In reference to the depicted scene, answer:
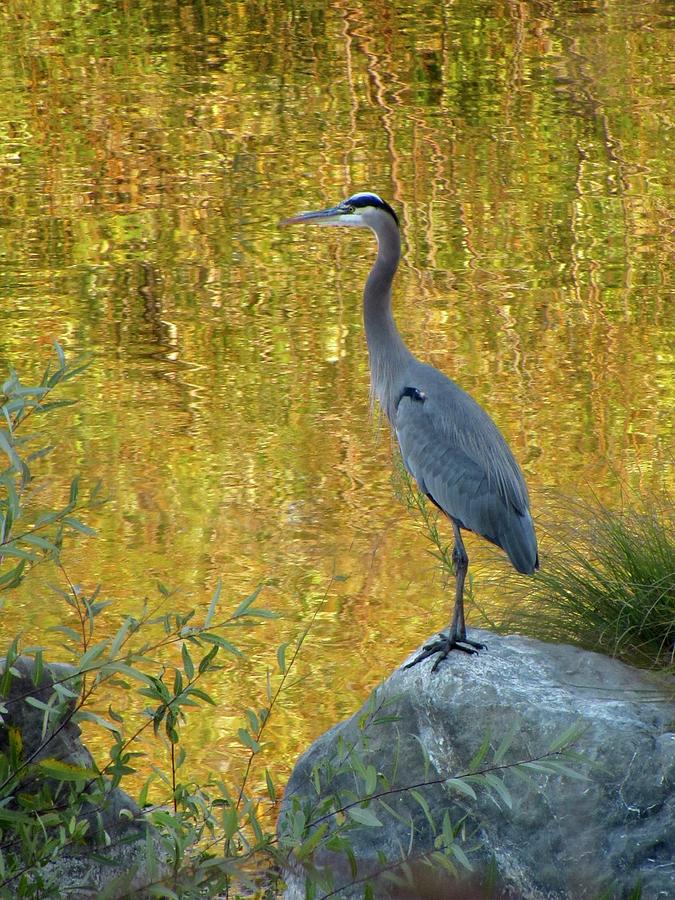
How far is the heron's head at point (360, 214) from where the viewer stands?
14.5ft

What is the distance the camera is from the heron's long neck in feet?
14.3

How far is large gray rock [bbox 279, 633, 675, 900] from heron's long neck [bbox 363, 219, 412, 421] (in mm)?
1070

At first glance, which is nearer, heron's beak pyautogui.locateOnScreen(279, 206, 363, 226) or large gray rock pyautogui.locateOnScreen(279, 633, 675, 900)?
large gray rock pyautogui.locateOnScreen(279, 633, 675, 900)

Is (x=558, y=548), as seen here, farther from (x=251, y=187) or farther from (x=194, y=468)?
(x=251, y=187)

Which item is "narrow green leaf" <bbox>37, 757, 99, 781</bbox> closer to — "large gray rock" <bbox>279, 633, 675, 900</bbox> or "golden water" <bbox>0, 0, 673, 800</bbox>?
"large gray rock" <bbox>279, 633, 675, 900</bbox>

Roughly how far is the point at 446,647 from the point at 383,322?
1.19 meters

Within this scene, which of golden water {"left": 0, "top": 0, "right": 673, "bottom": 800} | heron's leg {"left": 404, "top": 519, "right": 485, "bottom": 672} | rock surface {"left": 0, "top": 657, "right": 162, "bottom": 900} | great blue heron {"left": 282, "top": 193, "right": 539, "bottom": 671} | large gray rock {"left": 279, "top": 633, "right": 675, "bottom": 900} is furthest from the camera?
golden water {"left": 0, "top": 0, "right": 673, "bottom": 800}

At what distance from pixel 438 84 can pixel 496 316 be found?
4511 mm

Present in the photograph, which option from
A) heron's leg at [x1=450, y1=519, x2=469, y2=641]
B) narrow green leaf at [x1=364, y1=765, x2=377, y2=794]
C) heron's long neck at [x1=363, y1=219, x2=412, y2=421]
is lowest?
heron's leg at [x1=450, y1=519, x2=469, y2=641]

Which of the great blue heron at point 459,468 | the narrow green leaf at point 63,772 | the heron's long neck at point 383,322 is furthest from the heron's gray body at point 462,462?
the narrow green leaf at point 63,772

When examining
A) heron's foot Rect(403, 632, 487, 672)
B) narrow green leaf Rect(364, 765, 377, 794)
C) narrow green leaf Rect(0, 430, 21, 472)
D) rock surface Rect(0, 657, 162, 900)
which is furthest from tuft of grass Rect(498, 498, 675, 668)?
narrow green leaf Rect(0, 430, 21, 472)

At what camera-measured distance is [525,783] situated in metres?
3.31

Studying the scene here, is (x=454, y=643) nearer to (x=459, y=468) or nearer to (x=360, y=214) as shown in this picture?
(x=459, y=468)

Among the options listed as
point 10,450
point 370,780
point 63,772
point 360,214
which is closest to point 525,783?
point 370,780
